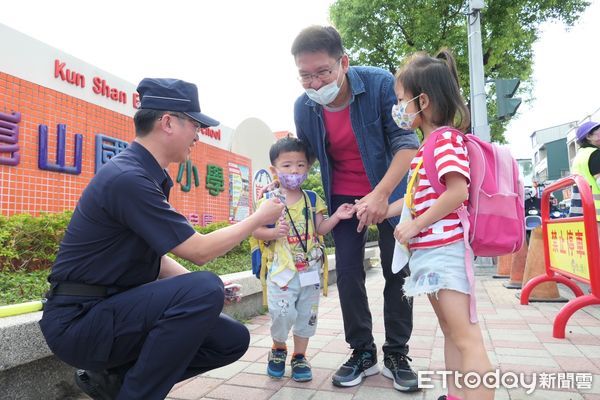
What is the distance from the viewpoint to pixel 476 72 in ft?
25.7

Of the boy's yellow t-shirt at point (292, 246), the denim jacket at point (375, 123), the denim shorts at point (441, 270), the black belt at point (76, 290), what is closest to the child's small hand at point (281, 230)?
the boy's yellow t-shirt at point (292, 246)

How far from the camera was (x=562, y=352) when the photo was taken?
9.79 feet

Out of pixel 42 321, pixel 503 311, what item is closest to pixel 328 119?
pixel 42 321

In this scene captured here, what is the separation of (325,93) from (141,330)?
153cm

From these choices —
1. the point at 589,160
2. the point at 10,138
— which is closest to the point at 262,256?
the point at 589,160

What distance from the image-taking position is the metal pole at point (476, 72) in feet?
24.9

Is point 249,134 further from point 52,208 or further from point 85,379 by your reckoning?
point 85,379

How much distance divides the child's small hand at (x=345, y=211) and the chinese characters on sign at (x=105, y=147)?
6.05 metres

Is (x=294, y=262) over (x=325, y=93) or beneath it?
beneath

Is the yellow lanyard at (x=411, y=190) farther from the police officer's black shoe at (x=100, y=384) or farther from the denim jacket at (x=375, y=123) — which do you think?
the police officer's black shoe at (x=100, y=384)

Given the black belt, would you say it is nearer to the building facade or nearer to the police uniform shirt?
the police uniform shirt

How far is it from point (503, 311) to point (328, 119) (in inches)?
117

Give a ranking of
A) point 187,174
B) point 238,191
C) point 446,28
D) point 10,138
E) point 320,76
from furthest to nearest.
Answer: point 446,28
point 238,191
point 187,174
point 10,138
point 320,76

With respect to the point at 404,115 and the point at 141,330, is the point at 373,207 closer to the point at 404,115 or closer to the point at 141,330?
the point at 404,115
